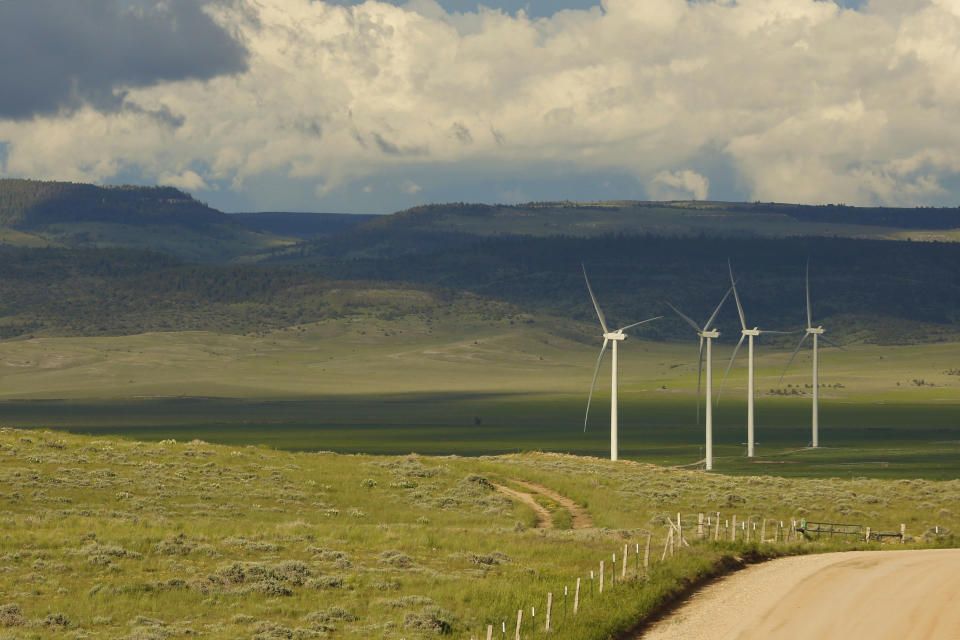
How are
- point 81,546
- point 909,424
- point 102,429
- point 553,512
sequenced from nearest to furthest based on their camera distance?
point 81,546
point 553,512
point 102,429
point 909,424

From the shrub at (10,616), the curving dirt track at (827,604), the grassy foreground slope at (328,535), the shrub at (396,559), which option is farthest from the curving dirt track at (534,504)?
the shrub at (10,616)

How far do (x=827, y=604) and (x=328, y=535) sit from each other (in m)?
16.5

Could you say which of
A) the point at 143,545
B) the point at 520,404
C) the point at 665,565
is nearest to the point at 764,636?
the point at 665,565

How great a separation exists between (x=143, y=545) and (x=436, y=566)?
8.24 meters

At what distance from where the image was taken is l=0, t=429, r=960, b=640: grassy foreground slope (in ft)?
96.2

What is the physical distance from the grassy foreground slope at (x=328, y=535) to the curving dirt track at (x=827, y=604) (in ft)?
4.60

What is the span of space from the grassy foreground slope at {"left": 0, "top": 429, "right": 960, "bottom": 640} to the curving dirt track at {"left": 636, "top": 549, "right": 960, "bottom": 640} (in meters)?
1.40

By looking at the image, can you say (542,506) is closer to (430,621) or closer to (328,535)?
(328,535)

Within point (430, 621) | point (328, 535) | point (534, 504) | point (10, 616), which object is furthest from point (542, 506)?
point (10, 616)

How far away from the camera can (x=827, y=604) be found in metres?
31.5

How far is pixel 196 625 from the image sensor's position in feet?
92.8

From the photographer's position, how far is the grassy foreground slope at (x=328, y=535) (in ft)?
96.2

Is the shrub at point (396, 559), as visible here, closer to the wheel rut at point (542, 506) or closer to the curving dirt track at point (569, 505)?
the wheel rut at point (542, 506)

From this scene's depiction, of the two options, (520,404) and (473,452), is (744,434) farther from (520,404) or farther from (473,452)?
(520,404)
